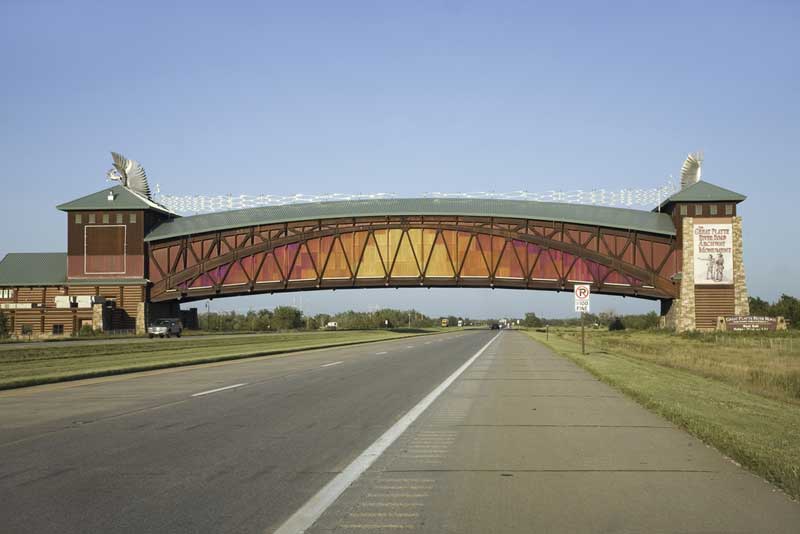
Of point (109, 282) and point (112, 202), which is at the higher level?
point (112, 202)

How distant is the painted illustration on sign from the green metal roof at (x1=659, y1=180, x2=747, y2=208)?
2783 millimetres

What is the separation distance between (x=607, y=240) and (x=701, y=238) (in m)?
8.91

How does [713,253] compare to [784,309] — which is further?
[784,309]

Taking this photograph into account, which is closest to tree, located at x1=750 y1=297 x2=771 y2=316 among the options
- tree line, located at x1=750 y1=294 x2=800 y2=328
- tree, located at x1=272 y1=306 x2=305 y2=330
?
tree line, located at x1=750 y1=294 x2=800 y2=328

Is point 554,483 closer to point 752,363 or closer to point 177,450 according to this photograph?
point 177,450

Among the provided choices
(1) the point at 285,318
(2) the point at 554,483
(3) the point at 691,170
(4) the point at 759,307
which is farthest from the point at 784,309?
(2) the point at 554,483

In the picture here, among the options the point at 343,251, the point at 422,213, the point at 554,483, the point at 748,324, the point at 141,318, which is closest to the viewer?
the point at 554,483

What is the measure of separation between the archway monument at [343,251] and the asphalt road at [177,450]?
5957cm

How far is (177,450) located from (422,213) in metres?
70.3

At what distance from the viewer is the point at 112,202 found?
81750 mm

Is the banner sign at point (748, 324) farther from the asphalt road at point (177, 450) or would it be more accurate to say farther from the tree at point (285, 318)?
the tree at point (285, 318)

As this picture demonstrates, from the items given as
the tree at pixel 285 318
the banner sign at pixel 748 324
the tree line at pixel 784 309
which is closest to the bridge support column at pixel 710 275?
the banner sign at pixel 748 324

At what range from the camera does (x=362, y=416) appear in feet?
47.2

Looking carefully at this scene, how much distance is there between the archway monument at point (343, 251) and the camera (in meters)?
77.9
